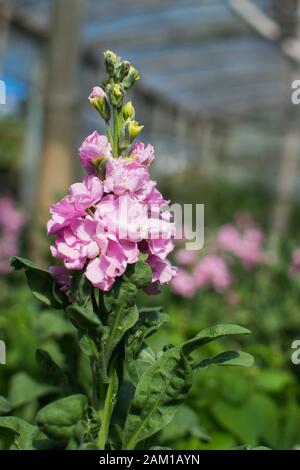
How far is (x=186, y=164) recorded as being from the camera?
1870 centimetres

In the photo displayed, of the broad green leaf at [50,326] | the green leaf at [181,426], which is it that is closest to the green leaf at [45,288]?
the green leaf at [181,426]

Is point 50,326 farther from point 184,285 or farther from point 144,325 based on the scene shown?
point 184,285

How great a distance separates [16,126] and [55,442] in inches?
519

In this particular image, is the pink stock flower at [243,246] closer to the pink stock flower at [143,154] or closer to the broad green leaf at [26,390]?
the broad green leaf at [26,390]

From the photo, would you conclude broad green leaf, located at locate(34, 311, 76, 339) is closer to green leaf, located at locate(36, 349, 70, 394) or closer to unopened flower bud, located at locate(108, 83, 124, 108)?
green leaf, located at locate(36, 349, 70, 394)

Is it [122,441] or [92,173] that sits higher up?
[92,173]

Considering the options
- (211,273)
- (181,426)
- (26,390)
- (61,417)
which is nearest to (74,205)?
(61,417)

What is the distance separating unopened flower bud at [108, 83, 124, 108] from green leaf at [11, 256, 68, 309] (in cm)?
26

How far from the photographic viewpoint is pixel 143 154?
1.08 m

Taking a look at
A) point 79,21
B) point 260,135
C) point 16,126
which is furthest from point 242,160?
point 79,21

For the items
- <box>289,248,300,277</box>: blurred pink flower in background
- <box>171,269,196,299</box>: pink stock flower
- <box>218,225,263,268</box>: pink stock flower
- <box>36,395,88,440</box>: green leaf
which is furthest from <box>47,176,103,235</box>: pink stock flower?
<box>218,225,263,268</box>: pink stock flower

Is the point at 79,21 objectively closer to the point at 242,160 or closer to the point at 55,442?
the point at 55,442

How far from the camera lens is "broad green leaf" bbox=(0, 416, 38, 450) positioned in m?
1.10

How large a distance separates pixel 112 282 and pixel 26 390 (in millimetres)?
965
